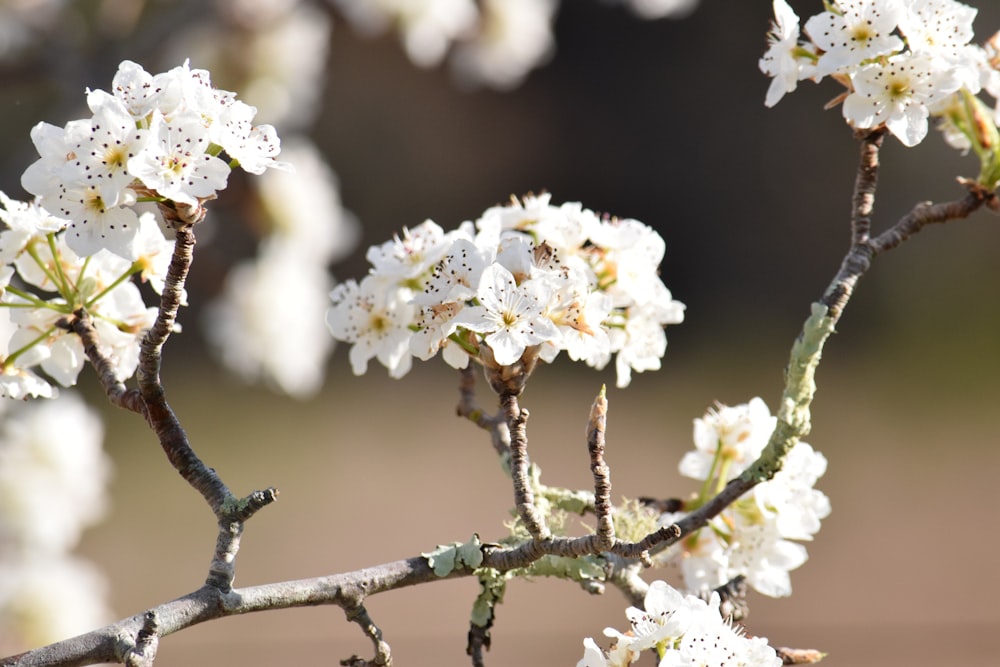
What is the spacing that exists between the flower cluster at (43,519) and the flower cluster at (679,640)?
0.81 m

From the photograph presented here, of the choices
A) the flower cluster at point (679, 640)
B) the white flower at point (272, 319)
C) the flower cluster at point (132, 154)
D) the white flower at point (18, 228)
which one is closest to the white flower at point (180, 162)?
the flower cluster at point (132, 154)

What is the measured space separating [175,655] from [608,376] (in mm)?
1552

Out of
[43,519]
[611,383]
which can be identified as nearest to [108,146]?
[43,519]

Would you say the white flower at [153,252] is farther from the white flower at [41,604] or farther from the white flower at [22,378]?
the white flower at [41,604]

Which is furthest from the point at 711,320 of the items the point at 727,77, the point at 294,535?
the point at 294,535

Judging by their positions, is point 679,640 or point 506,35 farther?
point 506,35

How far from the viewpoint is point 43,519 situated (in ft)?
3.85

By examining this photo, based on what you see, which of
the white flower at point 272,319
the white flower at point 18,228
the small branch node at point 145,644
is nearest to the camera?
the small branch node at point 145,644

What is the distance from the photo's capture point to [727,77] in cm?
415

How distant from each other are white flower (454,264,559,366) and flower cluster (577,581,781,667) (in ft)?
0.38

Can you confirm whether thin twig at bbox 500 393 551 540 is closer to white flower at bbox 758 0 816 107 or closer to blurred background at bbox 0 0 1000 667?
white flower at bbox 758 0 816 107

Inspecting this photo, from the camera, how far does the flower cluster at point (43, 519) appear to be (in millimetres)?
1148

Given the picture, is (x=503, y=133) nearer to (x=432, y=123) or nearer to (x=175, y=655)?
(x=432, y=123)

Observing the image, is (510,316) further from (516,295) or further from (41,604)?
(41,604)
